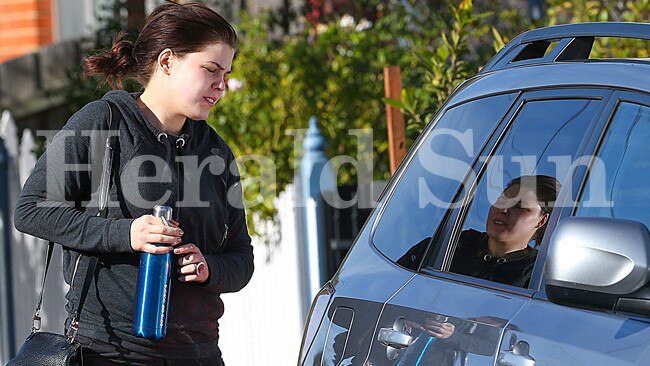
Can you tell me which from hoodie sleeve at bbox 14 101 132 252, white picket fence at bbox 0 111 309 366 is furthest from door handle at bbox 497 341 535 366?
white picket fence at bbox 0 111 309 366

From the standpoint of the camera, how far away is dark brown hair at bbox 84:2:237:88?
3.48 metres

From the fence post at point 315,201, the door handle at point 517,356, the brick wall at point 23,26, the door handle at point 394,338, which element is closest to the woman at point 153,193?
the door handle at point 394,338

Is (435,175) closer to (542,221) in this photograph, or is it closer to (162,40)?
(542,221)

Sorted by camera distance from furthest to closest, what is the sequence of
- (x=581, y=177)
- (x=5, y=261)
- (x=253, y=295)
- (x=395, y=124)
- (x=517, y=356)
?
(x=5, y=261), (x=253, y=295), (x=395, y=124), (x=581, y=177), (x=517, y=356)

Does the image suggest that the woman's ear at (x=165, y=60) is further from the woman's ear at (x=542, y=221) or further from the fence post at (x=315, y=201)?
the fence post at (x=315, y=201)

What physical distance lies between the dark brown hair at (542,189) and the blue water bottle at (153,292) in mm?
977

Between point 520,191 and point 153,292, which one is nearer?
point 520,191

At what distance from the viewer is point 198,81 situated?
346 centimetres

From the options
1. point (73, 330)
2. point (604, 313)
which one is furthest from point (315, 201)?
point (604, 313)

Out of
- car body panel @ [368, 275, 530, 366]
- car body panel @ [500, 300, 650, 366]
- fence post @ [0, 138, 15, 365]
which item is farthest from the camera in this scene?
fence post @ [0, 138, 15, 365]

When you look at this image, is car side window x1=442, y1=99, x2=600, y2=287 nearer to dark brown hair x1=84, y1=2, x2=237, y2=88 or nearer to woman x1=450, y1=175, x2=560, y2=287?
woman x1=450, y1=175, x2=560, y2=287

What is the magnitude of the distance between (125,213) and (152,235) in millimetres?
216

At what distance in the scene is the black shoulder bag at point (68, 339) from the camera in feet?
10.6

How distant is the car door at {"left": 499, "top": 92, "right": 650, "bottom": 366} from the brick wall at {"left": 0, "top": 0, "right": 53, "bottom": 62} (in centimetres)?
992
